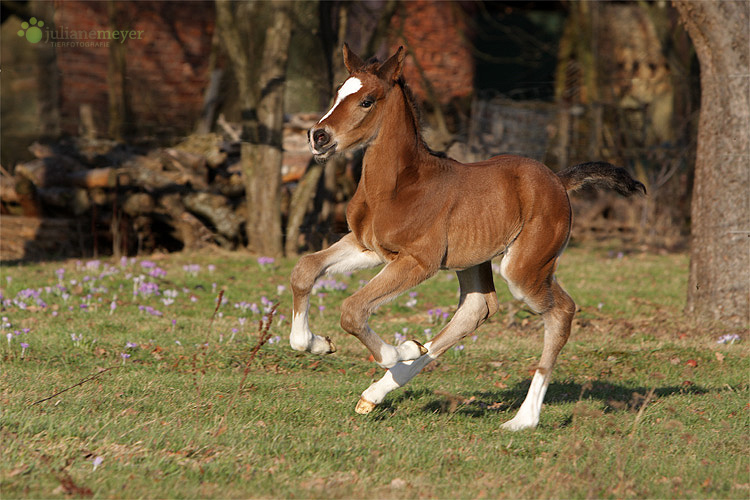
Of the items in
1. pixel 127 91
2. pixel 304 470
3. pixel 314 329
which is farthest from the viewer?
pixel 127 91

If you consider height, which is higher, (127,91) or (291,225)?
(127,91)

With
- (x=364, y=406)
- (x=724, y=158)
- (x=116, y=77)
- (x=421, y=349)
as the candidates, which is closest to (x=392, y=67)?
(x=421, y=349)

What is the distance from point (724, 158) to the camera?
881 cm

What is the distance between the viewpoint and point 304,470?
4.41 m

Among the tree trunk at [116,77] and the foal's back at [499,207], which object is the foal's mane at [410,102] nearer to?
the foal's back at [499,207]

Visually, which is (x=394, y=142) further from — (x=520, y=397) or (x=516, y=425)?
(x=520, y=397)

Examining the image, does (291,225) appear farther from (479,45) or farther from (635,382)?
(479,45)

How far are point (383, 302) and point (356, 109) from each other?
3.91 ft

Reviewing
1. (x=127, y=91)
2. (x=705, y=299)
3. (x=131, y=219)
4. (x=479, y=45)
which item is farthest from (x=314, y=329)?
(x=479, y=45)

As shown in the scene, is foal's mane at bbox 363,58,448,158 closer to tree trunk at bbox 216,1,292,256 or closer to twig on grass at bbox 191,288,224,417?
twig on grass at bbox 191,288,224,417

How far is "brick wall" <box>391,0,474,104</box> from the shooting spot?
19.2 m

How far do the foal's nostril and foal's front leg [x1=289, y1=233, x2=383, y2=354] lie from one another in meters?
0.74

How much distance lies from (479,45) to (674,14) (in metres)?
5.41

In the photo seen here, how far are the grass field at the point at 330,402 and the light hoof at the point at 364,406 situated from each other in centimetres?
9
